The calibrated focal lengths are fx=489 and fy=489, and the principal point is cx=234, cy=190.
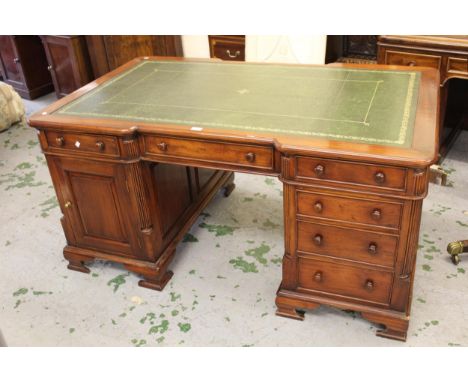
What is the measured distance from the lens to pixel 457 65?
2.94 metres

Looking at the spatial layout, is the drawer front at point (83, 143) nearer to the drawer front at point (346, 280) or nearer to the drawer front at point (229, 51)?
the drawer front at point (346, 280)

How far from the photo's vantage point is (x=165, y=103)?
2260mm

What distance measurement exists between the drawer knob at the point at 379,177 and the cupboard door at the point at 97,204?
43.0 inches

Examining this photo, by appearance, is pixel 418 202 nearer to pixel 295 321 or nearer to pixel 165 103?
pixel 295 321

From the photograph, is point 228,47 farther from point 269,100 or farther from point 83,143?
point 83,143

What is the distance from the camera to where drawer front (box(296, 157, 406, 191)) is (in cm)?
173

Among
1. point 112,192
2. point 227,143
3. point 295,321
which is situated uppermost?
point 227,143

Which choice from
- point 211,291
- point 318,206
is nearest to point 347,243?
point 318,206

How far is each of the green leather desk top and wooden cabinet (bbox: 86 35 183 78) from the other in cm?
185

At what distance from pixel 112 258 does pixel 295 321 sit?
96 cm

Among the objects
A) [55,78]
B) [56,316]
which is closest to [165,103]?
[56,316]

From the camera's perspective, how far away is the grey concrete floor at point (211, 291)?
2.15m

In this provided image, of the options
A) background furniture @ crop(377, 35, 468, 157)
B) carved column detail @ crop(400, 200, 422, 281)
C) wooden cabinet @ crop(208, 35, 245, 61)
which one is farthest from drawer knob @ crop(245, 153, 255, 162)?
wooden cabinet @ crop(208, 35, 245, 61)

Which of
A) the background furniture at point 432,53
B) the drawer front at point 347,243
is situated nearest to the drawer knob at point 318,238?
the drawer front at point 347,243
